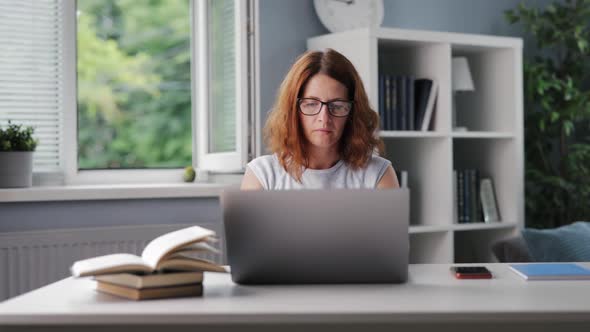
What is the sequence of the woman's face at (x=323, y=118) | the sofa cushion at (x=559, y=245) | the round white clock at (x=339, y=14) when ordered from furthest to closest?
1. the round white clock at (x=339, y=14)
2. the sofa cushion at (x=559, y=245)
3. the woman's face at (x=323, y=118)

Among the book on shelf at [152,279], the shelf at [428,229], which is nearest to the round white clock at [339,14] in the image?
the shelf at [428,229]

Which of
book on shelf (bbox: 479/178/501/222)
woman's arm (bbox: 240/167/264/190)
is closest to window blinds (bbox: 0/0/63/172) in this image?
woman's arm (bbox: 240/167/264/190)

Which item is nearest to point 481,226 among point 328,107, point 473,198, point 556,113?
point 473,198

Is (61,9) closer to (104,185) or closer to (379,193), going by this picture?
(104,185)

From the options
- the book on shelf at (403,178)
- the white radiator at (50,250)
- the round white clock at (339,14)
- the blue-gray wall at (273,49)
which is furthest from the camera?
the round white clock at (339,14)

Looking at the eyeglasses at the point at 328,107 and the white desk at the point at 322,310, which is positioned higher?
the eyeglasses at the point at 328,107

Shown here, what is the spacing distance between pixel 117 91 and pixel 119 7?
0.77 meters

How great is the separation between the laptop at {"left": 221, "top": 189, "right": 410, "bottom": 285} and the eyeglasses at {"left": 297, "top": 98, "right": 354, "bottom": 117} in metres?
0.59

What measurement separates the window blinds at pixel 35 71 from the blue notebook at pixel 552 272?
219 cm

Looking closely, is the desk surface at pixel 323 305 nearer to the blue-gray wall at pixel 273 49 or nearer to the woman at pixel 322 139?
the woman at pixel 322 139

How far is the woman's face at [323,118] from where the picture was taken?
2020mm

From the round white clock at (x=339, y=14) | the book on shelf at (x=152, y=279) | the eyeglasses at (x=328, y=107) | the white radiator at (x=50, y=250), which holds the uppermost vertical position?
the round white clock at (x=339, y=14)

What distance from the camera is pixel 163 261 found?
56.6 inches

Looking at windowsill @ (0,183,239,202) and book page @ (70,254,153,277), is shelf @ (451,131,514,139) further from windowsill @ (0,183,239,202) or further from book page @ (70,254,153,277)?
book page @ (70,254,153,277)
